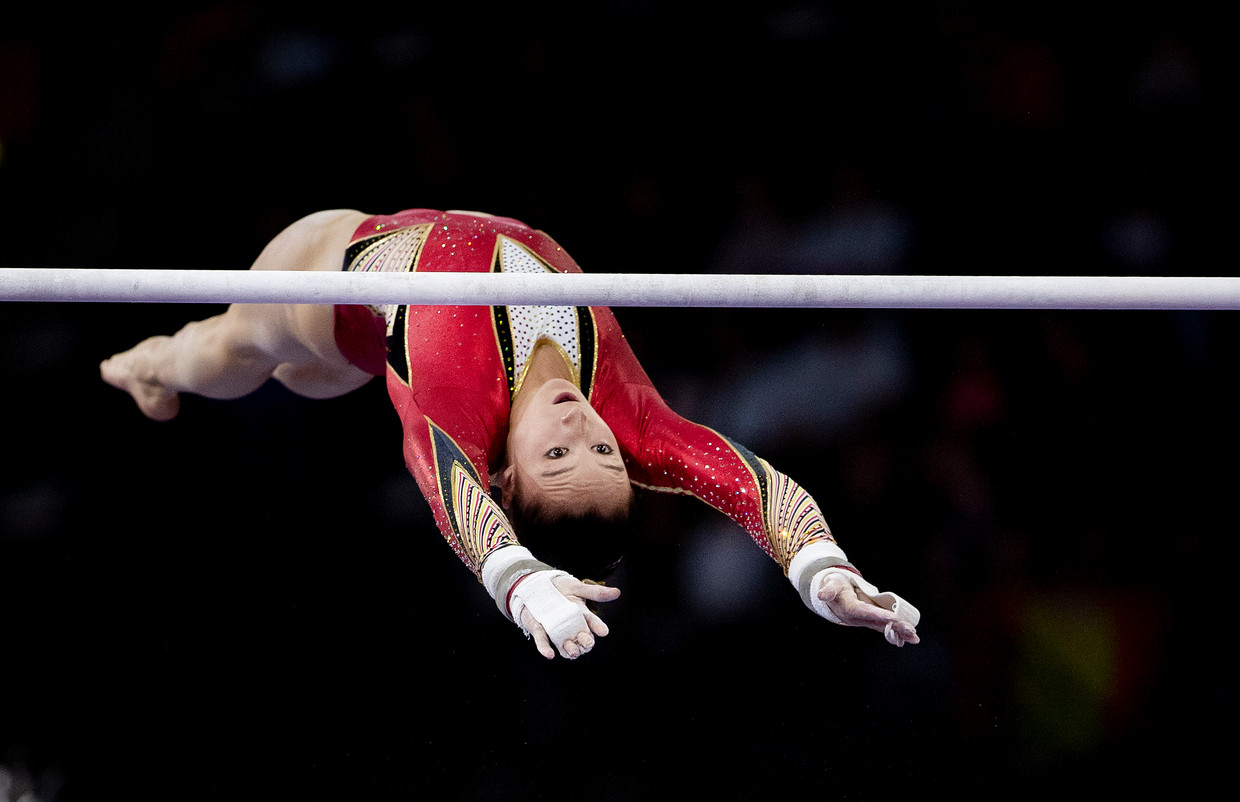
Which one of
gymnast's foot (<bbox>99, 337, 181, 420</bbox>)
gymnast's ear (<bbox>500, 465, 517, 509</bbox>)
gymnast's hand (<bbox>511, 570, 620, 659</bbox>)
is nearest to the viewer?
gymnast's hand (<bbox>511, 570, 620, 659</bbox>)

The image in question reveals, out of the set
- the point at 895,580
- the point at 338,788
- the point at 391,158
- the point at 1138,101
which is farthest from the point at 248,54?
the point at 1138,101

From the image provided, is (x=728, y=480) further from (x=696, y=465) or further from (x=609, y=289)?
(x=609, y=289)

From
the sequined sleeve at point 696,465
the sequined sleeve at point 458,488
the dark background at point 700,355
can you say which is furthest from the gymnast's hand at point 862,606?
the dark background at point 700,355

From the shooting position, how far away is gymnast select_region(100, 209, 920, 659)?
1.68m

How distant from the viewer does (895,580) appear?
2902 millimetres

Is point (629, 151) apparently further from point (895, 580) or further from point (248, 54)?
point (895, 580)

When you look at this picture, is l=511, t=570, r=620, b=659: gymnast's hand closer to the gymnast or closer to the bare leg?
the gymnast

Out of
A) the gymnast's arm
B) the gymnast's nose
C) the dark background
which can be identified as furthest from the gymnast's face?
the dark background

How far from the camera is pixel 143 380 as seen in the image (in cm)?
283

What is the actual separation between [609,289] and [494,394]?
1.79 feet

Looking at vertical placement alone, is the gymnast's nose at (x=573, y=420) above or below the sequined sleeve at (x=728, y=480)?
above

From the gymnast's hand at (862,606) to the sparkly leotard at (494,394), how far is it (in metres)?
0.14

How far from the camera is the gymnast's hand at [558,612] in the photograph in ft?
4.73

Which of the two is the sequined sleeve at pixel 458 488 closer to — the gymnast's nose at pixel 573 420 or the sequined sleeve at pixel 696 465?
the gymnast's nose at pixel 573 420
